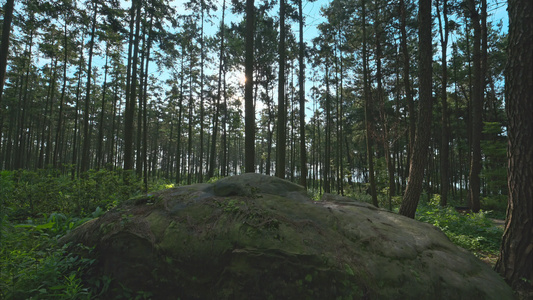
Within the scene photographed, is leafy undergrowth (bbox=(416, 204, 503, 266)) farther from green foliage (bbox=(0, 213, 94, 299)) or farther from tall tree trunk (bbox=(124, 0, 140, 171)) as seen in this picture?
tall tree trunk (bbox=(124, 0, 140, 171))

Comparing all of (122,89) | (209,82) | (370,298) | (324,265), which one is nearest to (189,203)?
(324,265)

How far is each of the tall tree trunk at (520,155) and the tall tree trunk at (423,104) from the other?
283 cm

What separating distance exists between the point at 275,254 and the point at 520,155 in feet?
11.7

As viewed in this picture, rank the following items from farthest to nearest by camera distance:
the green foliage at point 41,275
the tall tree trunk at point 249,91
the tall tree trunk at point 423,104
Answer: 1. the tall tree trunk at point 249,91
2. the tall tree trunk at point 423,104
3. the green foliage at point 41,275

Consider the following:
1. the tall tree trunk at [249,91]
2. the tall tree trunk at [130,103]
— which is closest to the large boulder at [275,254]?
the tall tree trunk at [249,91]

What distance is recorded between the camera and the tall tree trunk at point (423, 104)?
19.2ft

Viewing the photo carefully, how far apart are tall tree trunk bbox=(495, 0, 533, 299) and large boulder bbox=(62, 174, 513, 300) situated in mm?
330

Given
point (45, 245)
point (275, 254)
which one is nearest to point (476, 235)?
point (275, 254)

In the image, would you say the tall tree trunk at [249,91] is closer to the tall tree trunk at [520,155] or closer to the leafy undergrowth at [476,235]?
the leafy undergrowth at [476,235]

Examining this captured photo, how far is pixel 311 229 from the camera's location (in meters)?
3.13

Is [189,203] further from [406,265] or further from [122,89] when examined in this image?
[122,89]

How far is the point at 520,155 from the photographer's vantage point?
298 centimetres

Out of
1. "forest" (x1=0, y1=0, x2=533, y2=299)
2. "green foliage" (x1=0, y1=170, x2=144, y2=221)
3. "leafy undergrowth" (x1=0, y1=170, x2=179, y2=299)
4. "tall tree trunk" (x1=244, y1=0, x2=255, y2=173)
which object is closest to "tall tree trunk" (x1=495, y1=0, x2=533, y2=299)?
"forest" (x1=0, y1=0, x2=533, y2=299)

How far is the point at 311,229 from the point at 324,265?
0.57m
